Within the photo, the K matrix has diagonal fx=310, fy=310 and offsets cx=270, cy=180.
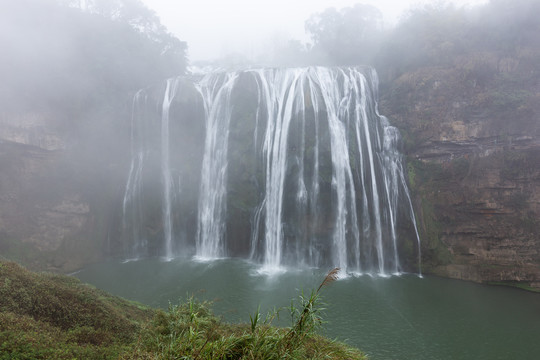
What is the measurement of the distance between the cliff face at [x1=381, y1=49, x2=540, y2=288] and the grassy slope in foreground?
12614 mm

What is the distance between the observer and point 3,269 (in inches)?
247

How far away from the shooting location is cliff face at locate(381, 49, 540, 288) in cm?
1438

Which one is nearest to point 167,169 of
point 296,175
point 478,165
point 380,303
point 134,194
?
point 134,194

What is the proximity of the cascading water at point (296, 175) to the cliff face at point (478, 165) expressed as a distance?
124cm

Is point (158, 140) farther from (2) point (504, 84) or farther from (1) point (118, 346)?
(2) point (504, 84)

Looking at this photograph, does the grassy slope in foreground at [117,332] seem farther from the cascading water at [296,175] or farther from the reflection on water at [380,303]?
the cascading water at [296,175]

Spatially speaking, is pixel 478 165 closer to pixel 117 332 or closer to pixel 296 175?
pixel 296 175

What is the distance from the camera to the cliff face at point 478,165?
47.2 ft

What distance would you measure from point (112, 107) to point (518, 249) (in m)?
24.4

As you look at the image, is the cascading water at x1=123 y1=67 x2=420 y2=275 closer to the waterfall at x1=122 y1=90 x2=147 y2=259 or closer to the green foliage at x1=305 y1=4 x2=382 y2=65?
the waterfall at x1=122 y1=90 x2=147 y2=259

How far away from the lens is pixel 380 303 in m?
12.1

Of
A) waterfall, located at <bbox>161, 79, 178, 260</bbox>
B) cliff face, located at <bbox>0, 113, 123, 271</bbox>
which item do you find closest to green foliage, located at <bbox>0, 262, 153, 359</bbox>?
waterfall, located at <bbox>161, 79, 178, 260</bbox>

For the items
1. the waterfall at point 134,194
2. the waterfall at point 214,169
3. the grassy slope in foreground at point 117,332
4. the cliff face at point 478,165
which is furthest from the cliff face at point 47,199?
the cliff face at point 478,165

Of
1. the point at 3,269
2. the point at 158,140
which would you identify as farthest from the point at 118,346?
the point at 158,140
